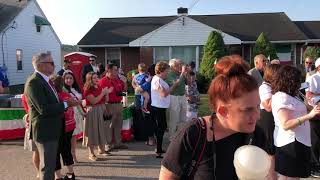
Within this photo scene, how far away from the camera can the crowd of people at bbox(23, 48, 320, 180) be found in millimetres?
2281

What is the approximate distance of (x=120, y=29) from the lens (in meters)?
31.0

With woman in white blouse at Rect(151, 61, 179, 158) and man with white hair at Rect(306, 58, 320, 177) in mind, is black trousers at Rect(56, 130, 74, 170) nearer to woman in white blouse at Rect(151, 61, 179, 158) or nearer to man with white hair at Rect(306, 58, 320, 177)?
woman in white blouse at Rect(151, 61, 179, 158)

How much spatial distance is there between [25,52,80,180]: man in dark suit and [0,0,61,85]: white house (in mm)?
22155

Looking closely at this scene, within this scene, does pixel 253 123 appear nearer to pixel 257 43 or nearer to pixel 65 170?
pixel 65 170

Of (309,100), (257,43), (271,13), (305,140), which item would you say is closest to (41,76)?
(305,140)

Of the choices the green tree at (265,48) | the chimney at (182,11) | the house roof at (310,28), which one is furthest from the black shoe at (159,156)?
the house roof at (310,28)

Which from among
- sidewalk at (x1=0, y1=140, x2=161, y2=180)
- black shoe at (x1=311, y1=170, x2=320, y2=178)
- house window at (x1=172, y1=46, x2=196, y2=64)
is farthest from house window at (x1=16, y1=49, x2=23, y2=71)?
black shoe at (x1=311, y1=170, x2=320, y2=178)

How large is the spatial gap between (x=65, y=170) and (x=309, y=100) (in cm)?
422

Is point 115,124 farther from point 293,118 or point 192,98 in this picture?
point 293,118

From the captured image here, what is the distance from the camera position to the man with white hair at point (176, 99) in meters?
8.95

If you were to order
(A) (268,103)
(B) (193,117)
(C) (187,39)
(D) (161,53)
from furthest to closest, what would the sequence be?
(D) (161,53) → (C) (187,39) → (A) (268,103) → (B) (193,117)

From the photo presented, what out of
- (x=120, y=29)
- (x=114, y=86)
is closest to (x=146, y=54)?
(x=120, y=29)

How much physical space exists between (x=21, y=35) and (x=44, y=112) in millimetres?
25139

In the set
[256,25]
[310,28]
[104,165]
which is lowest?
[104,165]
